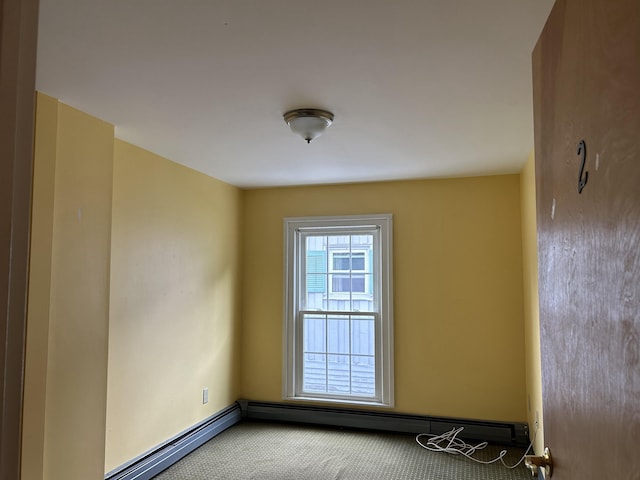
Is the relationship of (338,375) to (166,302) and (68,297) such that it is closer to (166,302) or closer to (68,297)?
(166,302)

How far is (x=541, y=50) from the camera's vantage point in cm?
113

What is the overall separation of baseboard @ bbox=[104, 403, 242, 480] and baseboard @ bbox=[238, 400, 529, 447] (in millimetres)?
267

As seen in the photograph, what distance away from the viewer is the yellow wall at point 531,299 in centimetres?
309

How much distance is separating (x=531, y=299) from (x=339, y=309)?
5.51 ft

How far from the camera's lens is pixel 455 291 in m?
3.98

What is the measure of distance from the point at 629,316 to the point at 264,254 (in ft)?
13.0

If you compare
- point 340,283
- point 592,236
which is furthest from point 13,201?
point 340,283

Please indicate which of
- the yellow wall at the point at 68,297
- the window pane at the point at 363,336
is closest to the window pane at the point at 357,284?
the window pane at the point at 363,336

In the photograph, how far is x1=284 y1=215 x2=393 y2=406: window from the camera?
13.7 feet

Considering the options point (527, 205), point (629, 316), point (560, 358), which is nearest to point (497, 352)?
point (527, 205)

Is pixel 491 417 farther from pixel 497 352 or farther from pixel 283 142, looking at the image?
pixel 283 142

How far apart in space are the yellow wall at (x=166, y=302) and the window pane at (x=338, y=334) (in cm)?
91

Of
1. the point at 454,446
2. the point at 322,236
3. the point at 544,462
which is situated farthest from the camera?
the point at 322,236

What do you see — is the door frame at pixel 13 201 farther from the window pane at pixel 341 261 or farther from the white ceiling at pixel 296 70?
the window pane at pixel 341 261
